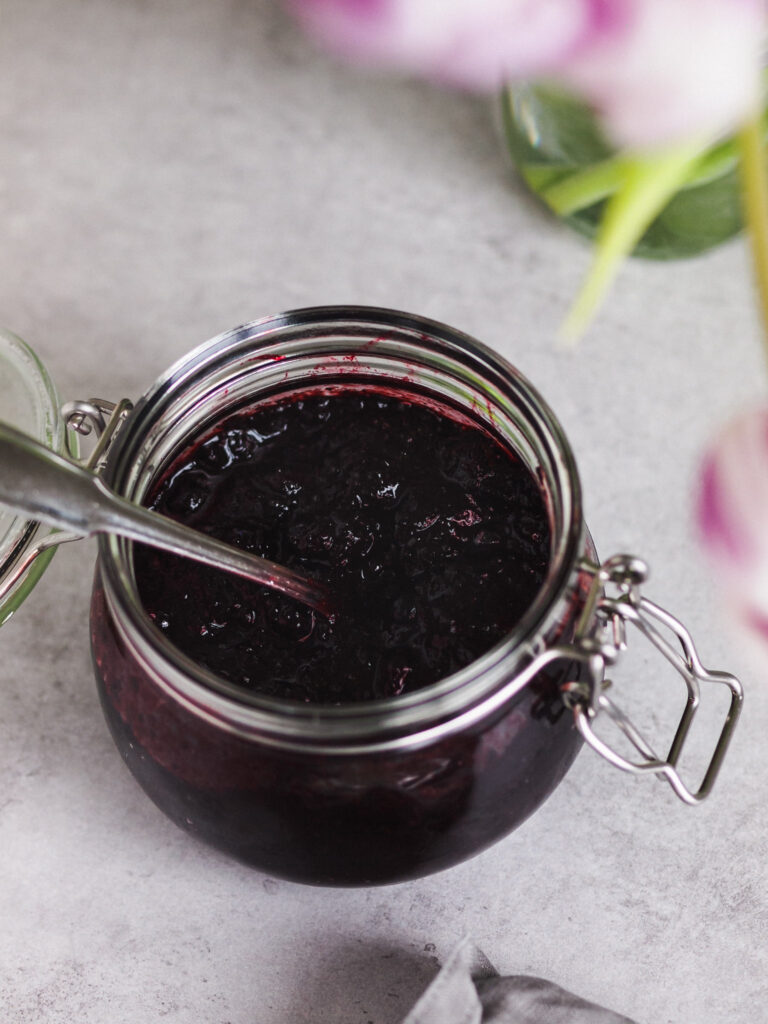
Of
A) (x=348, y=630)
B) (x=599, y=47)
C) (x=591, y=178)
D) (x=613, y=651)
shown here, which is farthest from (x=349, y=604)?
(x=599, y=47)

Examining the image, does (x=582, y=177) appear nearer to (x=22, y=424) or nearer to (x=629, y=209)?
(x=22, y=424)

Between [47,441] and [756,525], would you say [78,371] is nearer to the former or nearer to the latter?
[47,441]

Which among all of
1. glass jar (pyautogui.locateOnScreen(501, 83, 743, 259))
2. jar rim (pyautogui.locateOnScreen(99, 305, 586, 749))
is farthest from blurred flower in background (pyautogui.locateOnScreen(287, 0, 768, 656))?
glass jar (pyautogui.locateOnScreen(501, 83, 743, 259))

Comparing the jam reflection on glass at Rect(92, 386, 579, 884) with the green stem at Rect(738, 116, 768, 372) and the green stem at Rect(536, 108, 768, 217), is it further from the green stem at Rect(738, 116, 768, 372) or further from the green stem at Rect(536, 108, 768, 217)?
the green stem at Rect(738, 116, 768, 372)

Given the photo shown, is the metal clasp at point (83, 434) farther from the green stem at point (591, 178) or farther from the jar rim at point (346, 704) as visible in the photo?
the green stem at point (591, 178)

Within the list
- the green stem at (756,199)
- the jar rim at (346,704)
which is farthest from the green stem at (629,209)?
the jar rim at (346,704)

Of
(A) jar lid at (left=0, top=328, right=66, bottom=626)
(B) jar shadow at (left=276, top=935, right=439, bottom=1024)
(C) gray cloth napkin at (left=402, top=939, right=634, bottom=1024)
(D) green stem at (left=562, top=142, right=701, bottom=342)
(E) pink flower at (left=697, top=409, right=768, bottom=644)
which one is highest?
(D) green stem at (left=562, top=142, right=701, bottom=342)
